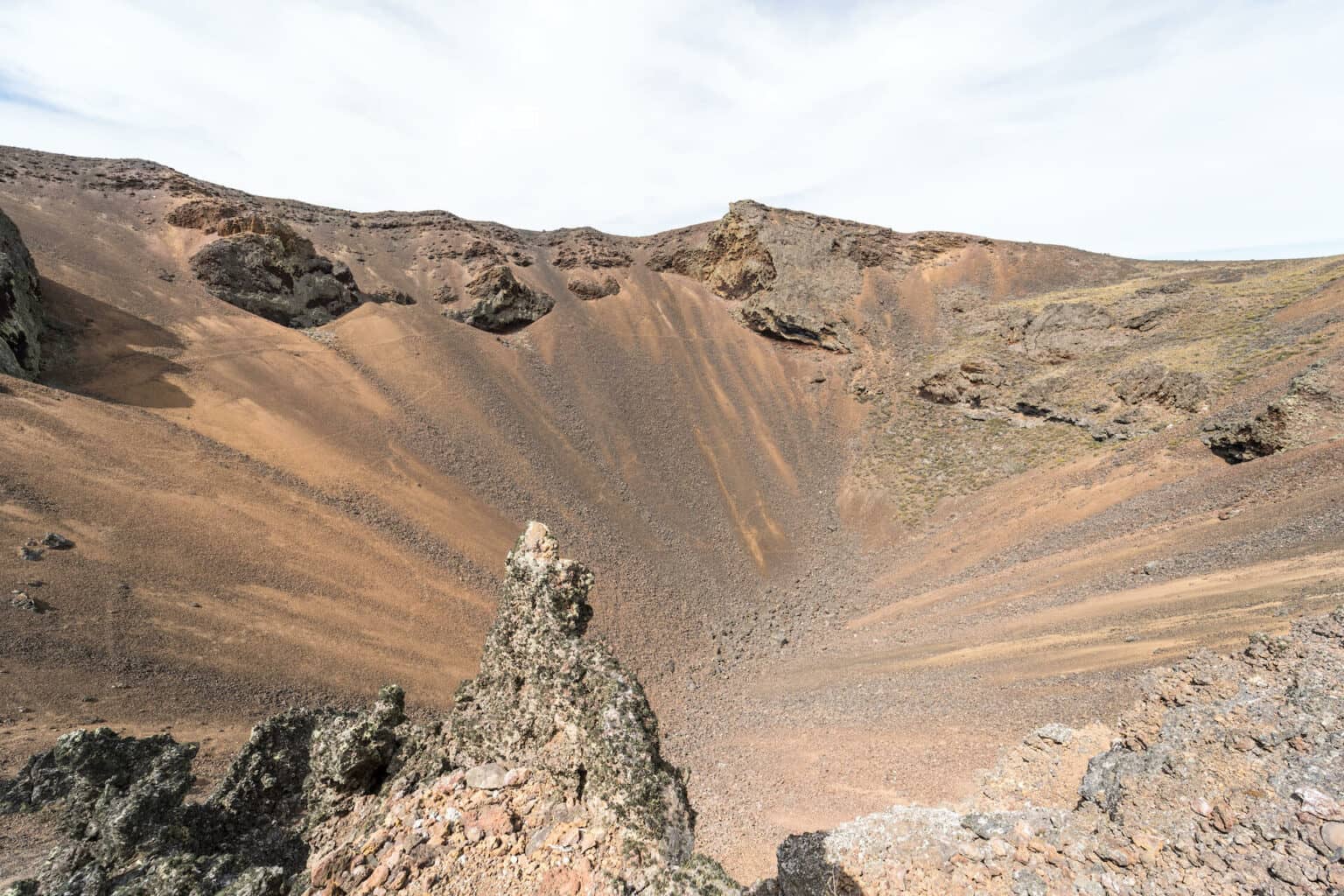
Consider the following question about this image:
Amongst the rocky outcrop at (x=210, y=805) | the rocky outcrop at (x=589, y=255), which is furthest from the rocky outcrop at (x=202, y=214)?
the rocky outcrop at (x=210, y=805)

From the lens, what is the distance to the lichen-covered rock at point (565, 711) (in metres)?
5.04

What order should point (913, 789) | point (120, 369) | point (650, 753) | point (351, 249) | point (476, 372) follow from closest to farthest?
point (650, 753) → point (913, 789) → point (120, 369) → point (476, 372) → point (351, 249)

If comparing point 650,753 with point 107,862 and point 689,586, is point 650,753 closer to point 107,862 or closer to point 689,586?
point 107,862

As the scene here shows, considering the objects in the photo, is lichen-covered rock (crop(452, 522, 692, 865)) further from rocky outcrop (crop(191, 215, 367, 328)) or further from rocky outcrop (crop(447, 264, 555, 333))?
rocky outcrop (crop(447, 264, 555, 333))

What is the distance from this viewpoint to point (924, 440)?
30.7 metres

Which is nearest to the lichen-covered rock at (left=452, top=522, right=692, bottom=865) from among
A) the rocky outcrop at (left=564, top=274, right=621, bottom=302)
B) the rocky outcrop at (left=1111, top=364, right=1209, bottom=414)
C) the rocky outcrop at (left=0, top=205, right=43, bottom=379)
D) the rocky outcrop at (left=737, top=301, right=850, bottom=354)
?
the rocky outcrop at (left=0, top=205, right=43, bottom=379)

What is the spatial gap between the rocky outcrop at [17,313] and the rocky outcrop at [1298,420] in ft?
129

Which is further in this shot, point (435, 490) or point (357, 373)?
point (357, 373)

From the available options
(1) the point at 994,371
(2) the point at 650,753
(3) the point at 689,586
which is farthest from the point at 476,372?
(1) the point at 994,371

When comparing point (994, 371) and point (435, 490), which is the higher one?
point (994, 371)

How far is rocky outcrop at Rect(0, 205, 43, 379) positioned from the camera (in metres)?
17.9

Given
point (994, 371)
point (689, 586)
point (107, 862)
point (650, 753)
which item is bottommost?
point (689, 586)

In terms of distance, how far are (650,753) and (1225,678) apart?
30.2ft

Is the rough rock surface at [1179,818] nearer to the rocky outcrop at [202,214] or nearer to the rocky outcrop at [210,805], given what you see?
the rocky outcrop at [210,805]
